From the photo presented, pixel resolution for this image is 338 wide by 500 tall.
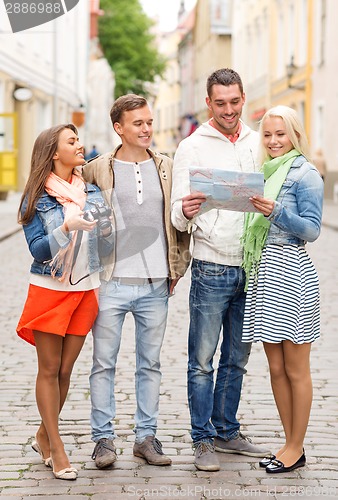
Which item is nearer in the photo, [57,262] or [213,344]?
[57,262]

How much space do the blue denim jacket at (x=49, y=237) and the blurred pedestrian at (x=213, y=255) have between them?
0.39 metres

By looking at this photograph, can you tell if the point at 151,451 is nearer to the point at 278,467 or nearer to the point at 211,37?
the point at 278,467

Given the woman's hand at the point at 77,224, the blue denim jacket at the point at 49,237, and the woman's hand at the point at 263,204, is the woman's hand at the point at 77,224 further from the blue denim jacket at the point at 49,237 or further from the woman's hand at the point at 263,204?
the woman's hand at the point at 263,204

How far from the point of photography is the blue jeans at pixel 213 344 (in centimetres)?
503

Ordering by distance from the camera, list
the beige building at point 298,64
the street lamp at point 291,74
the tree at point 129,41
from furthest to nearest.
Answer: the tree at point 129,41 < the street lamp at point 291,74 < the beige building at point 298,64

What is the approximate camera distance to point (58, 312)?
4.77 m

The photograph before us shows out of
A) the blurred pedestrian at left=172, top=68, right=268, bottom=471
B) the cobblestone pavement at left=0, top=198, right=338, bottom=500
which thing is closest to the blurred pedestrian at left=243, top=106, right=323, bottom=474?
the blurred pedestrian at left=172, top=68, right=268, bottom=471

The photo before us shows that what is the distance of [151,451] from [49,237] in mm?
1179

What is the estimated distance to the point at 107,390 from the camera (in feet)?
16.7

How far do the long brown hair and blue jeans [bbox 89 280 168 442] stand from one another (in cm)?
56

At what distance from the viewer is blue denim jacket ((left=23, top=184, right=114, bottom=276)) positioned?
4691 mm

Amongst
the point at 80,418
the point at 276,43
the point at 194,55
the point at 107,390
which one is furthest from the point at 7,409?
the point at 194,55

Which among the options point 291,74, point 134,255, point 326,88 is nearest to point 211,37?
point 291,74

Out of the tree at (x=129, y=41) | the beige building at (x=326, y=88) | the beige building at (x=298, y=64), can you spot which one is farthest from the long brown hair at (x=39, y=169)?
the tree at (x=129, y=41)
